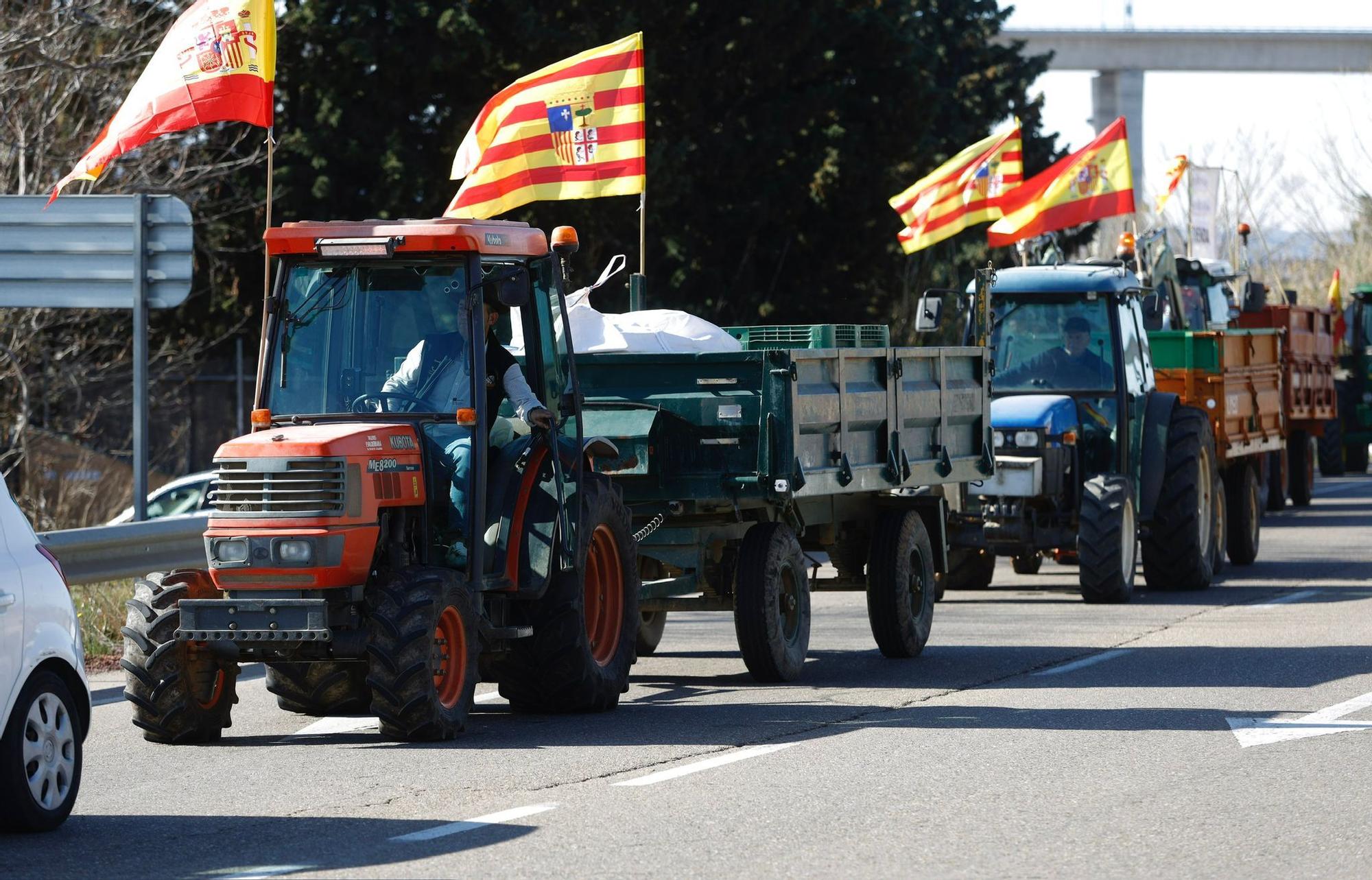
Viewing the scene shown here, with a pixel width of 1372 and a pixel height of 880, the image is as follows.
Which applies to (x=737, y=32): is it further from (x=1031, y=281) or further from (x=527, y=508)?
(x=527, y=508)

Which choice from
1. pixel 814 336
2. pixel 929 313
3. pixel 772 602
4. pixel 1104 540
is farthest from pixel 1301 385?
pixel 772 602

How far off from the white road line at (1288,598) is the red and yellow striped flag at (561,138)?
621 cm

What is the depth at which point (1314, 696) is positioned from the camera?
12.1m

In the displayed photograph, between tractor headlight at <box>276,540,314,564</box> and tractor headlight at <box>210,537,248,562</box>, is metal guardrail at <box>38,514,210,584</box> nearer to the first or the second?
tractor headlight at <box>210,537,248,562</box>

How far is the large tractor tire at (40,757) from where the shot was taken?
26.5 ft

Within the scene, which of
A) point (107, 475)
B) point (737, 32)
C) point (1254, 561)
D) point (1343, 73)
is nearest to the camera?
point (1254, 561)

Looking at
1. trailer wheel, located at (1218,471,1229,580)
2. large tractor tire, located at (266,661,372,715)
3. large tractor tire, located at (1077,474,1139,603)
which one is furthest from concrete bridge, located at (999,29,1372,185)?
large tractor tire, located at (266,661,372,715)

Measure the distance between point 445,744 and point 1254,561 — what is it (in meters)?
14.0

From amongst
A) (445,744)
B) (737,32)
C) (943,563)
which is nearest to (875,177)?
(737,32)

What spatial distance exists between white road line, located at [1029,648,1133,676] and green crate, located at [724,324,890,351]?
2.37 m

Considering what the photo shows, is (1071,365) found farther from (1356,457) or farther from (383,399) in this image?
(1356,457)

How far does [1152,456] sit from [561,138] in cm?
624

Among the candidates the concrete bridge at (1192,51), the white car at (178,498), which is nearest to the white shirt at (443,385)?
the white car at (178,498)

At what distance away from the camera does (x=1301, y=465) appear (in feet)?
104
